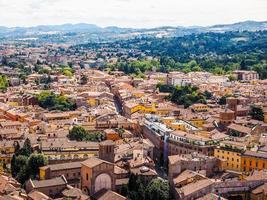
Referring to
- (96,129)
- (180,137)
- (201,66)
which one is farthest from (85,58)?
(180,137)

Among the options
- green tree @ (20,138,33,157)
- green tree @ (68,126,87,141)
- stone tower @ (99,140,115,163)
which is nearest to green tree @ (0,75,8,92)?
green tree @ (68,126,87,141)

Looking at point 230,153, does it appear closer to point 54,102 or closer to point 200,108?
point 200,108

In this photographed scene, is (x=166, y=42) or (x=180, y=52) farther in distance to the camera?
(x=166, y=42)

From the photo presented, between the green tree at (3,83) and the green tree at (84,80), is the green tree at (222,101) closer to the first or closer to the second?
the green tree at (84,80)

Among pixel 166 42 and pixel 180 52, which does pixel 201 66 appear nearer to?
pixel 180 52

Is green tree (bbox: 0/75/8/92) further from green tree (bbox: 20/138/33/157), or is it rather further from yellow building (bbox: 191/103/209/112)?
green tree (bbox: 20/138/33/157)

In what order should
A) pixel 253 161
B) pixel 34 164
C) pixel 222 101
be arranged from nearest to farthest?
pixel 253 161
pixel 34 164
pixel 222 101

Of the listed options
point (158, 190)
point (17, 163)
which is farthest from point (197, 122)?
point (158, 190)
